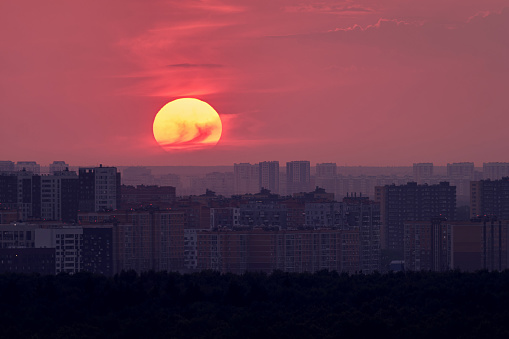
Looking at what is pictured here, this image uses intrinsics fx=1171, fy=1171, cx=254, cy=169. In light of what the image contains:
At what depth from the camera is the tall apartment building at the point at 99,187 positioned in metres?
96.6

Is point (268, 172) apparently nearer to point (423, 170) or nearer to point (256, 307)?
point (423, 170)

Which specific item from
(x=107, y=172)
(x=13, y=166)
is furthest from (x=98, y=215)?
(x=13, y=166)

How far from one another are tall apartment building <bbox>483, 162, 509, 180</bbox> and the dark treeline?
14246 cm

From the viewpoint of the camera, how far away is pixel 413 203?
376 feet

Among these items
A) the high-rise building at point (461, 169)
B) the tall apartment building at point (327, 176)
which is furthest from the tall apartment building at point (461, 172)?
the tall apartment building at point (327, 176)

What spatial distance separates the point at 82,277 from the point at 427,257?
4842cm

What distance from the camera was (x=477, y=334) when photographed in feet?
94.2

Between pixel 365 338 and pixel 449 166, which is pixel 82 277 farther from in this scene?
pixel 449 166

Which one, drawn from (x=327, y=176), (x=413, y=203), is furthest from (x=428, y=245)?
(x=327, y=176)

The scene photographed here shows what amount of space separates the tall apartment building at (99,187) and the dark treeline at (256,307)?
186ft

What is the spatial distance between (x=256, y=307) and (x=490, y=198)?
79589 mm

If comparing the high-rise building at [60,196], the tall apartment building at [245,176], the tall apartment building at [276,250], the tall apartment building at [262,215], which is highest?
the tall apartment building at [245,176]

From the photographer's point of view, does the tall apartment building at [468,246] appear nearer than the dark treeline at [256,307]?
No

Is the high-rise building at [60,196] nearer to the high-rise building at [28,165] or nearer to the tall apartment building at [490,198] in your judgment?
the tall apartment building at [490,198]
